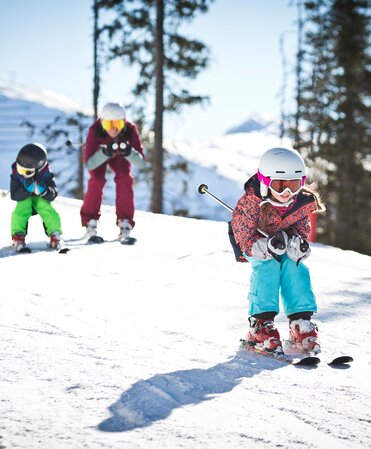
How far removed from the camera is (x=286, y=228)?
462cm

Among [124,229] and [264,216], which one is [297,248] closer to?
[264,216]

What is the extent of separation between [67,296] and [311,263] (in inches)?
142

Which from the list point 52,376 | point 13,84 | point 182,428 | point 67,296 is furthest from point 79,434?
point 13,84

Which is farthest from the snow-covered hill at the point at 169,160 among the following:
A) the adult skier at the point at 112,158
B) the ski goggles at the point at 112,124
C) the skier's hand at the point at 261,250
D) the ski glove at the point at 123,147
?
the skier's hand at the point at 261,250

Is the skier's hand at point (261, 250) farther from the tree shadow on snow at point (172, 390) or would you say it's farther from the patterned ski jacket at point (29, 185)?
the patterned ski jacket at point (29, 185)

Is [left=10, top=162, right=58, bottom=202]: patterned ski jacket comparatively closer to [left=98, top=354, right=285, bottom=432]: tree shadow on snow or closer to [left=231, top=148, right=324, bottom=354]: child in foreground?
[left=231, top=148, right=324, bottom=354]: child in foreground

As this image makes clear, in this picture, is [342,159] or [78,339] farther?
[342,159]

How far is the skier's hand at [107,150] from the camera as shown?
8577 mm

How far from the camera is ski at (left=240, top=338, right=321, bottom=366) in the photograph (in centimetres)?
421

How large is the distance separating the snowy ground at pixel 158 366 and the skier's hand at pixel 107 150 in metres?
1.71

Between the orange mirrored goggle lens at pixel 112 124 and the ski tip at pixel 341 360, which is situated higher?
the orange mirrored goggle lens at pixel 112 124

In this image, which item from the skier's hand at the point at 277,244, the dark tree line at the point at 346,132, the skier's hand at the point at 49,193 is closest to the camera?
the skier's hand at the point at 277,244

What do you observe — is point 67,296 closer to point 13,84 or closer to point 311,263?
point 311,263

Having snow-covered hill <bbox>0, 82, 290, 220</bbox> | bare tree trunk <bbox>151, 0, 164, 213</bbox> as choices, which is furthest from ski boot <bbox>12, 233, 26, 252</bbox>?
snow-covered hill <bbox>0, 82, 290, 220</bbox>
